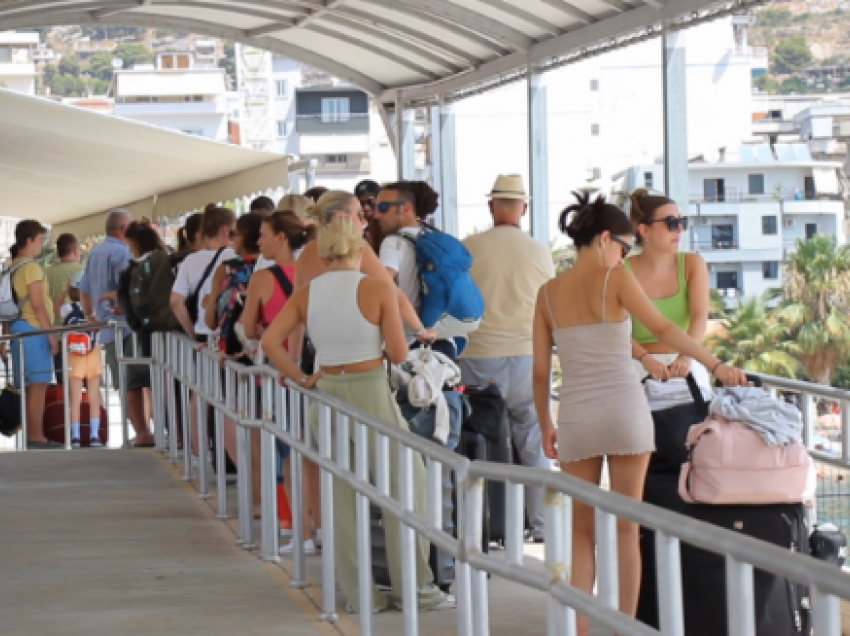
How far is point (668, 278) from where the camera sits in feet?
16.7

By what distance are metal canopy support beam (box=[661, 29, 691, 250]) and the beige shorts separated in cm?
416

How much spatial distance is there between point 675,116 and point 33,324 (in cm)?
464

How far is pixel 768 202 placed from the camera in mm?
100938

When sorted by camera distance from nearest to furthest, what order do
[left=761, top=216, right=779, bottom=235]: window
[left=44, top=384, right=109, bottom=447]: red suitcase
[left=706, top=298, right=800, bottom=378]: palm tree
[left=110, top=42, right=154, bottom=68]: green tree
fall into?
[left=44, top=384, right=109, bottom=447]: red suitcase
[left=706, top=298, right=800, bottom=378]: palm tree
[left=761, top=216, right=779, bottom=235]: window
[left=110, top=42, right=154, bottom=68]: green tree

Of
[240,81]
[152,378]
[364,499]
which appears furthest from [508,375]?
[240,81]

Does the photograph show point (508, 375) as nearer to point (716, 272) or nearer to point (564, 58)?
point (564, 58)

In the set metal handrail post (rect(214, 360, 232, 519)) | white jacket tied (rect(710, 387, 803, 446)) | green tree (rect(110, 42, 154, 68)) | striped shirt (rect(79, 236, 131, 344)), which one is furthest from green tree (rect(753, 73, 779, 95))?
white jacket tied (rect(710, 387, 803, 446))

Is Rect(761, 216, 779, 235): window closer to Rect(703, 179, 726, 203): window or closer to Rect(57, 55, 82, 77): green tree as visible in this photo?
Rect(703, 179, 726, 203): window

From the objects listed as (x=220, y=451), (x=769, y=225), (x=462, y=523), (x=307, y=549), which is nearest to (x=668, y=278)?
(x=462, y=523)

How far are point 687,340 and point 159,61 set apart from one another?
177722 millimetres

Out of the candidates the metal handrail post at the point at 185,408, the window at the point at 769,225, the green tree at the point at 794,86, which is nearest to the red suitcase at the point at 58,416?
the metal handrail post at the point at 185,408

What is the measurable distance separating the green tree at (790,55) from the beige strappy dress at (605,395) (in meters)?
167

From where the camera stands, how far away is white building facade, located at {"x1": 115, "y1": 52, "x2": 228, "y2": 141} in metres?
155

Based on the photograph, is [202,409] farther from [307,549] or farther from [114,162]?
[114,162]
